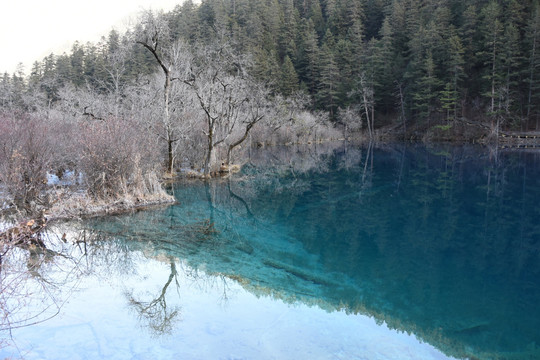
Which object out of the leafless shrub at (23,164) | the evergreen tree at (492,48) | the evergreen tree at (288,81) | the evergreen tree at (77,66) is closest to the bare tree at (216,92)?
the leafless shrub at (23,164)

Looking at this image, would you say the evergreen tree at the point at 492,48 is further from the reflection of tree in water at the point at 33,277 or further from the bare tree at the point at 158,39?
the reflection of tree in water at the point at 33,277

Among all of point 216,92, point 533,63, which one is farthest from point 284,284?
point 533,63

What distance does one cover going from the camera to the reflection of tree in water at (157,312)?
6.33m

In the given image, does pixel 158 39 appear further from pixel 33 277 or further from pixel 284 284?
pixel 284 284

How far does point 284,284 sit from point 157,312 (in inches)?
102

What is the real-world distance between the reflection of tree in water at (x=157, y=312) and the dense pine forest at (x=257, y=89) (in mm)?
6373

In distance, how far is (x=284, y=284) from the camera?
26.1 ft

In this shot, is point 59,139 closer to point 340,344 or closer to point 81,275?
point 81,275

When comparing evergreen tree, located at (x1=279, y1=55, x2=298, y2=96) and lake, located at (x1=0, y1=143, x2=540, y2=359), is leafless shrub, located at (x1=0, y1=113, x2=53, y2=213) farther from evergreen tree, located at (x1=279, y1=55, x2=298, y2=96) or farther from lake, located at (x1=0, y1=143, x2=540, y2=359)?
evergreen tree, located at (x1=279, y1=55, x2=298, y2=96)

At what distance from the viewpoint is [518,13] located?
46812mm

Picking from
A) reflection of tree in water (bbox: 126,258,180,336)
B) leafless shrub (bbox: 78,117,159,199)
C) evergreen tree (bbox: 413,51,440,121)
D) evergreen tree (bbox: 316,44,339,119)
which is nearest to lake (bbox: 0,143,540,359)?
reflection of tree in water (bbox: 126,258,180,336)

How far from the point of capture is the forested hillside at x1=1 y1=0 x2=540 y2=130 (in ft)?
147

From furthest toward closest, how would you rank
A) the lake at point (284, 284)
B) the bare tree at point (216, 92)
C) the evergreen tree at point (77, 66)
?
the evergreen tree at point (77, 66)
the bare tree at point (216, 92)
the lake at point (284, 284)

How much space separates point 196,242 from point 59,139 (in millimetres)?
12122
